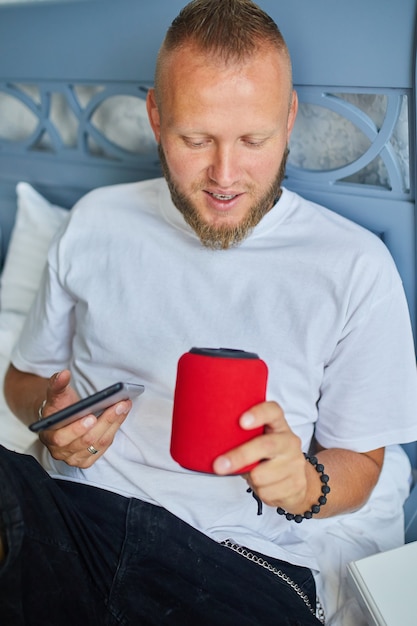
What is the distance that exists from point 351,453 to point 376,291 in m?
0.28

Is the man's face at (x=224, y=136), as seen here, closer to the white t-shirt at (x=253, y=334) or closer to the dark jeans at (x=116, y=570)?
the white t-shirt at (x=253, y=334)

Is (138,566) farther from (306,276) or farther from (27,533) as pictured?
(306,276)

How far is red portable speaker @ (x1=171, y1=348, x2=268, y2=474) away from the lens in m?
0.89

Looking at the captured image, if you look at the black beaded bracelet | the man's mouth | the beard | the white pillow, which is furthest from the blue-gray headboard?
the black beaded bracelet

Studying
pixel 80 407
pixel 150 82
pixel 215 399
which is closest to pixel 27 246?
pixel 150 82

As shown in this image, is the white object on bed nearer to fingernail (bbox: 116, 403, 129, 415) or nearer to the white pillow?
the white pillow

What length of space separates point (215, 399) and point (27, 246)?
3.50 ft

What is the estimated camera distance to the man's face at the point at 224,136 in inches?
45.3

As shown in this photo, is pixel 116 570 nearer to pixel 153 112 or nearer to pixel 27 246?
pixel 153 112

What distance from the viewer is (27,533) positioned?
1055 mm

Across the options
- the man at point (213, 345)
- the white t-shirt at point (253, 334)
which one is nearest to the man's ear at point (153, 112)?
the man at point (213, 345)

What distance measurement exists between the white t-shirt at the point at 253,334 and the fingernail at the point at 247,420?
0.38 meters

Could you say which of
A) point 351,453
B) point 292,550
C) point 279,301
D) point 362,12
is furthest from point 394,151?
point 292,550

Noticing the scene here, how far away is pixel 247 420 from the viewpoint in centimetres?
88
